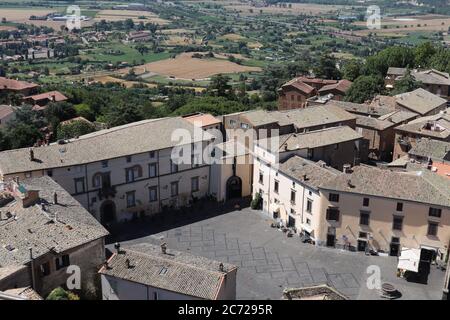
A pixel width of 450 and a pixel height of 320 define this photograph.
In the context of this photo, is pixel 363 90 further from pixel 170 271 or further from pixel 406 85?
pixel 170 271

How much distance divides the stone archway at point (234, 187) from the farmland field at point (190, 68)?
99.0 metres

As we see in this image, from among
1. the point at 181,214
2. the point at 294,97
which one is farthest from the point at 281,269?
the point at 294,97

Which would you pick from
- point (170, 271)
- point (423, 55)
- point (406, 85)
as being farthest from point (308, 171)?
point (423, 55)

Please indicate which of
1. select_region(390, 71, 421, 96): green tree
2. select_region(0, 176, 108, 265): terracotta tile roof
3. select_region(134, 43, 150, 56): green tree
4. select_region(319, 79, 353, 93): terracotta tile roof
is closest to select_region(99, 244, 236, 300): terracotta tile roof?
select_region(0, 176, 108, 265): terracotta tile roof

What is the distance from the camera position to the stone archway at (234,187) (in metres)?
50.1

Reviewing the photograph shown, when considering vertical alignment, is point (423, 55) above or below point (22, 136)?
above

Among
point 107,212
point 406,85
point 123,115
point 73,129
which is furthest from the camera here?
point 406,85

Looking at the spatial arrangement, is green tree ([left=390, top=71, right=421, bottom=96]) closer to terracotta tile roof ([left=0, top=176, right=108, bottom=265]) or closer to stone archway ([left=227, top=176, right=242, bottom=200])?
stone archway ([left=227, top=176, right=242, bottom=200])

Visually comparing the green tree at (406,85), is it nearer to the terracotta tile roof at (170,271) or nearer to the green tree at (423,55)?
the green tree at (423,55)

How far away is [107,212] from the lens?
45031mm

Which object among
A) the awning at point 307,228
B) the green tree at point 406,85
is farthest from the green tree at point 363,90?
the awning at point 307,228

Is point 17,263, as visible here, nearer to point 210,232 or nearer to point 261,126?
point 210,232

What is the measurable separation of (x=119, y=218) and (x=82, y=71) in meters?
119

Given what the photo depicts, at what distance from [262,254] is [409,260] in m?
10.4
